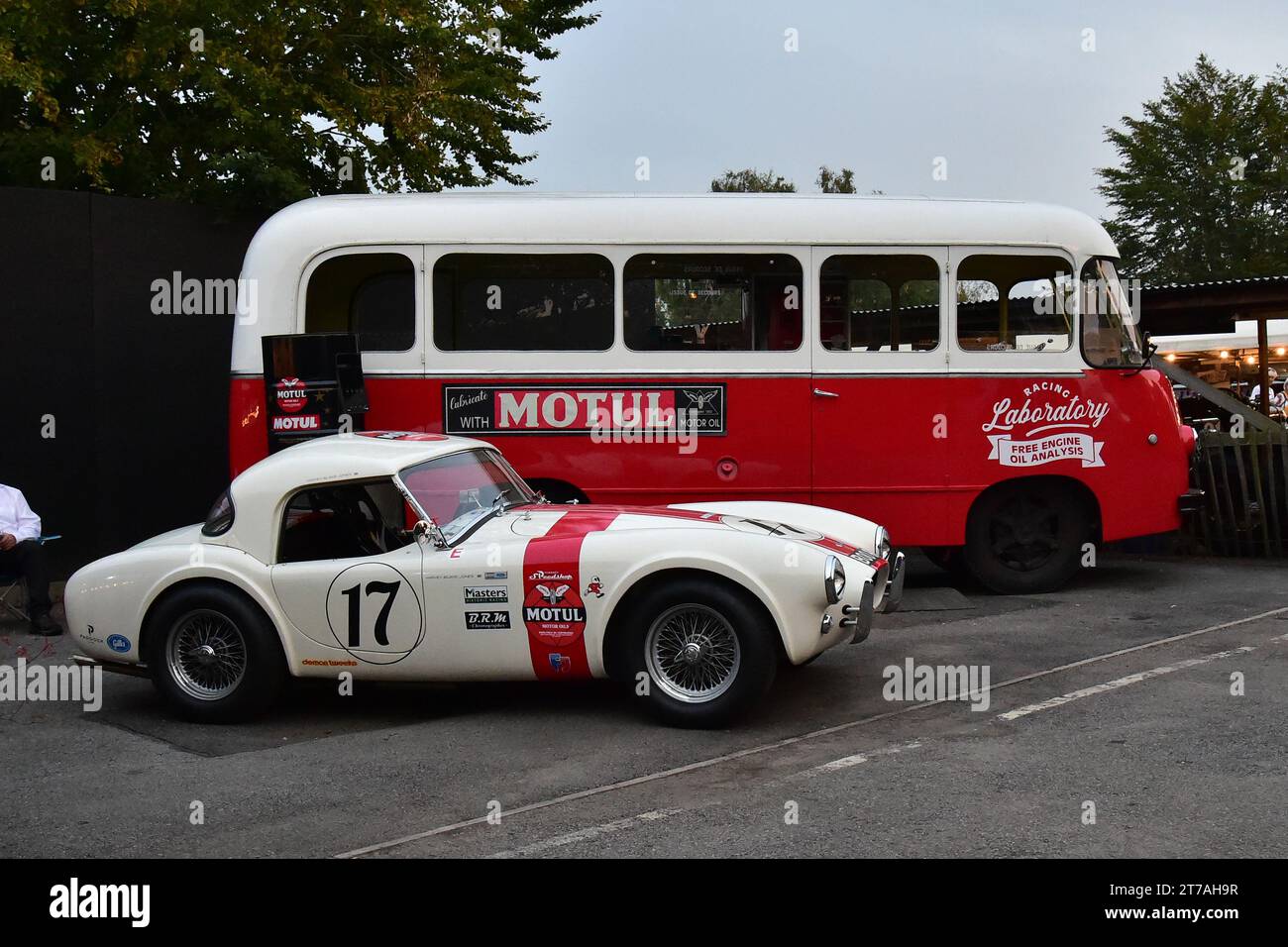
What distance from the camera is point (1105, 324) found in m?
10.1

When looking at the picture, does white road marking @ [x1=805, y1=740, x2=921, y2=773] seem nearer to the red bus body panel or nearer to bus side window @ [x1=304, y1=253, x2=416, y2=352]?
the red bus body panel

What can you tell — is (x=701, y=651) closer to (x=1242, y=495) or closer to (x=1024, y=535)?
(x=1024, y=535)

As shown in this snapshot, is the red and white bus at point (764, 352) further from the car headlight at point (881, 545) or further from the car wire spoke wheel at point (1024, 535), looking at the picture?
the car headlight at point (881, 545)

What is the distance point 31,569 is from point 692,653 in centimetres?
550

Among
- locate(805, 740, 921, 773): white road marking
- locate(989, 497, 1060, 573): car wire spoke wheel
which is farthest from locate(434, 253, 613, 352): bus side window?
locate(805, 740, 921, 773): white road marking

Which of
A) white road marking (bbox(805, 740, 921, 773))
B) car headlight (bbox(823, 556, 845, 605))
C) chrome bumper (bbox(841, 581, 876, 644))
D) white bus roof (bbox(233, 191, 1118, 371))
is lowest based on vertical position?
white road marking (bbox(805, 740, 921, 773))

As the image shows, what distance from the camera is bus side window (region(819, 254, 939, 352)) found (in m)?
9.89

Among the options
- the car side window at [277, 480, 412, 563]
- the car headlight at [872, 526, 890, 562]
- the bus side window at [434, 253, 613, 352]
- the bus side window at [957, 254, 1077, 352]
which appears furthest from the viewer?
the bus side window at [957, 254, 1077, 352]

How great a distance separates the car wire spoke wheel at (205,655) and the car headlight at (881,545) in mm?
3403

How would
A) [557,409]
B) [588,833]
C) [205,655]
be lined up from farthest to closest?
[557,409], [205,655], [588,833]

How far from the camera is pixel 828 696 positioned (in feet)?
22.4

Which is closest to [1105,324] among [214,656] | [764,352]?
[764,352]

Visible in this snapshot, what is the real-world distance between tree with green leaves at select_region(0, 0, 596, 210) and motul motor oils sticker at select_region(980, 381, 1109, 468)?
280 inches

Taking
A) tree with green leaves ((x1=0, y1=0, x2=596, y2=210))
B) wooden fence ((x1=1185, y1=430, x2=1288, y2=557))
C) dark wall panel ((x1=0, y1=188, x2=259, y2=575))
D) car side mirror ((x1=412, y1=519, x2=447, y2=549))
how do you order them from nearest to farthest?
1. car side mirror ((x1=412, y1=519, x2=447, y2=549))
2. dark wall panel ((x1=0, y1=188, x2=259, y2=575))
3. wooden fence ((x1=1185, y1=430, x2=1288, y2=557))
4. tree with green leaves ((x1=0, y1=0, x2=596, y2=210))
